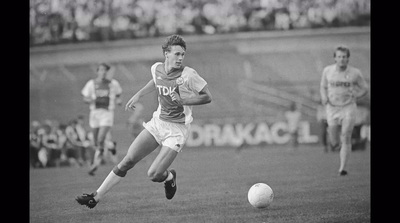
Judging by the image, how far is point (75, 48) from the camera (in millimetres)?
20312

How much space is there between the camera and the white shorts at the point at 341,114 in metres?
9.48

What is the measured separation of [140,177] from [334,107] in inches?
139

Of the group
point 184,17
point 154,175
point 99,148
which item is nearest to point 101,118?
point 99,148

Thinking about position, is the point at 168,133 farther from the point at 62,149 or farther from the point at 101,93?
the point at 62,149

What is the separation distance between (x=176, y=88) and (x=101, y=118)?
16.1ft

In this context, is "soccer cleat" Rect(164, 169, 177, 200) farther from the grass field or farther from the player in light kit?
the player in light kit

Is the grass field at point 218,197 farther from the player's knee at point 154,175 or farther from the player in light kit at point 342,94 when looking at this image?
the player in light kit at point 342,94

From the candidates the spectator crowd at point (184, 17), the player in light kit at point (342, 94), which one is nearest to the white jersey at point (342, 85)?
the player in light kit at point (342, 94)

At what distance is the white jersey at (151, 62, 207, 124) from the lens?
20.9 ft

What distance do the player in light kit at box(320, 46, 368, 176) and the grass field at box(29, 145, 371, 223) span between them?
0.72 metres

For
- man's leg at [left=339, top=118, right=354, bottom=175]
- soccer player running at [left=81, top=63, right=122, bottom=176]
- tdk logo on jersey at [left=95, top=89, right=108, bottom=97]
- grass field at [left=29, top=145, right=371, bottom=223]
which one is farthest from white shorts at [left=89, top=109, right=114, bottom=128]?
man's leg at [left=339, top=118, right=354, bottom=175]

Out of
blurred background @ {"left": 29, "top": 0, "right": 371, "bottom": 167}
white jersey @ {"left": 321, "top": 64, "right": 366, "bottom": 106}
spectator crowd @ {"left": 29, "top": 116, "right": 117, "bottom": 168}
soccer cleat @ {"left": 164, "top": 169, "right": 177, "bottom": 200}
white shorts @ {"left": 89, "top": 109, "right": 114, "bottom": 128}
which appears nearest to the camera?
soccer cleat @ {"left": 164, "top": 169, "right": 177, "bottom": 200}

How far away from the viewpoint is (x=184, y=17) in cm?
2000
